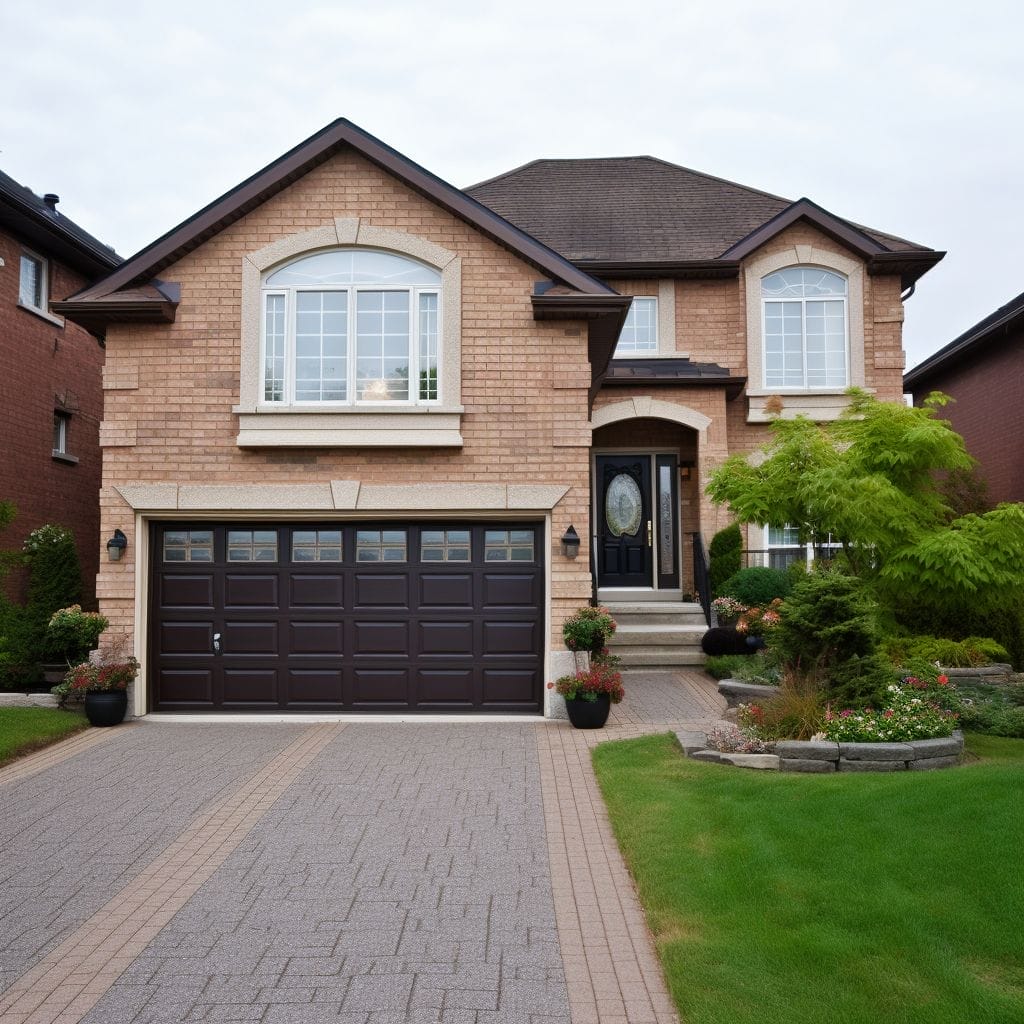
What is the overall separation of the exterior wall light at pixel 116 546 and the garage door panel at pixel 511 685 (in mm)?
4767

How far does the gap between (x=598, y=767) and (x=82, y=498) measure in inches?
516

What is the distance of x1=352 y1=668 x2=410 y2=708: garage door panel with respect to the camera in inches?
493

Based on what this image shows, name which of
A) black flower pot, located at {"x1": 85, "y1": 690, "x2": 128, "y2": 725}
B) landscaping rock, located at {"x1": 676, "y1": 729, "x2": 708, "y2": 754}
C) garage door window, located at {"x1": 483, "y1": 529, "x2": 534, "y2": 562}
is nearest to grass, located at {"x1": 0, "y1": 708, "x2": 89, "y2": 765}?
black flower pot, located at {"x1": 85, "y1": 690, "x2": 128, "y2": 725}

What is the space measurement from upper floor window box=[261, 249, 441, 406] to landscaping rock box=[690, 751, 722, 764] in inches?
220

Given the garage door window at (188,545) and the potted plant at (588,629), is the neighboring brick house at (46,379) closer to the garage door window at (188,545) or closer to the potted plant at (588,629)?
the garage door window at (188,545)

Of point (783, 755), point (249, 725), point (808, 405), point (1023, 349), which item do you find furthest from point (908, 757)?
point (1023, 349)

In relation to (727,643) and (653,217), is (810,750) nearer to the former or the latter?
(727,643)

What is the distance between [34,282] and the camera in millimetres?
17328

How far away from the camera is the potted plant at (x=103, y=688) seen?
11641 mm

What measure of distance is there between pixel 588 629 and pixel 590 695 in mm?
827

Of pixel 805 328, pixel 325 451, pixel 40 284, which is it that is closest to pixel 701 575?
pixel 805 328

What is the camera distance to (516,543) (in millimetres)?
12609

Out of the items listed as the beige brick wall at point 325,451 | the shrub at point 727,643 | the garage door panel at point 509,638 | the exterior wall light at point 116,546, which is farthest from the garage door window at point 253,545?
the shrub at point 727,643

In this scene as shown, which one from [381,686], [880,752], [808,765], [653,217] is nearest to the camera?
[880,752]
